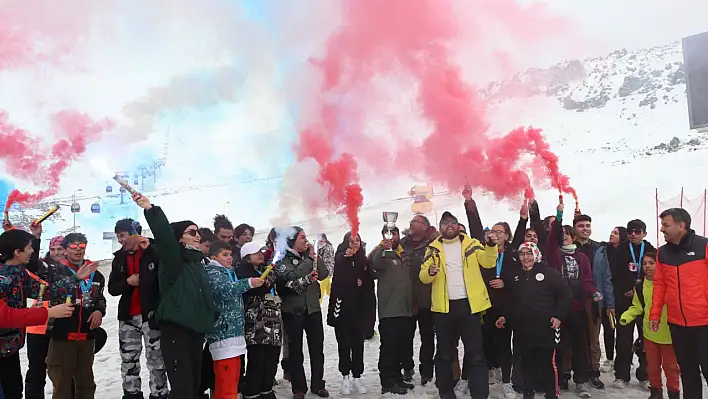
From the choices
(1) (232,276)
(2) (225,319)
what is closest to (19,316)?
(2) (225,319)

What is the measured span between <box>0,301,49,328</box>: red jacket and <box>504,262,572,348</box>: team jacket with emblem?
16.1 ft

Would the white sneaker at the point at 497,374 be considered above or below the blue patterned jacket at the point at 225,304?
below

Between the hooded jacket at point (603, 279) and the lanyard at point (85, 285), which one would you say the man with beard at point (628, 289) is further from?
the lanyard at point (85, 285)

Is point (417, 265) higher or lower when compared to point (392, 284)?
higher

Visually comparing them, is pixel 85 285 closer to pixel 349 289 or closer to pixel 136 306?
pixel 136 306

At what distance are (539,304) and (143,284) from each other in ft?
14.4

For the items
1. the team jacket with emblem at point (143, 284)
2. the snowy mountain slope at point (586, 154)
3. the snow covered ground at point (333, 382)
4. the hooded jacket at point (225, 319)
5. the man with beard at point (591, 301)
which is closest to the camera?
the hooded jacket at point (225, 319)

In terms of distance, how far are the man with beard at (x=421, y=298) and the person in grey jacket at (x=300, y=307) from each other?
4.35 feet

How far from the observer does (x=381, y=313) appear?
684 cm

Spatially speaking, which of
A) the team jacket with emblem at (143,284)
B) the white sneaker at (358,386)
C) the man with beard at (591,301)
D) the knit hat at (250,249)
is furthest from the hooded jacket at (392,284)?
the team jacket with emblem at (143,284)

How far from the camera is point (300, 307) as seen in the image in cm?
638

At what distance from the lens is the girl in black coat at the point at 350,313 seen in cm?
668

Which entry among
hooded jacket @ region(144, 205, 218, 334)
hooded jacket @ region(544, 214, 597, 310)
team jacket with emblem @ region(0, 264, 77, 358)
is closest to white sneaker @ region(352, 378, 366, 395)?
hooded jacket @ region(144, 205, 218, 334)

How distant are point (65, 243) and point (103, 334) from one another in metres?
1.09
